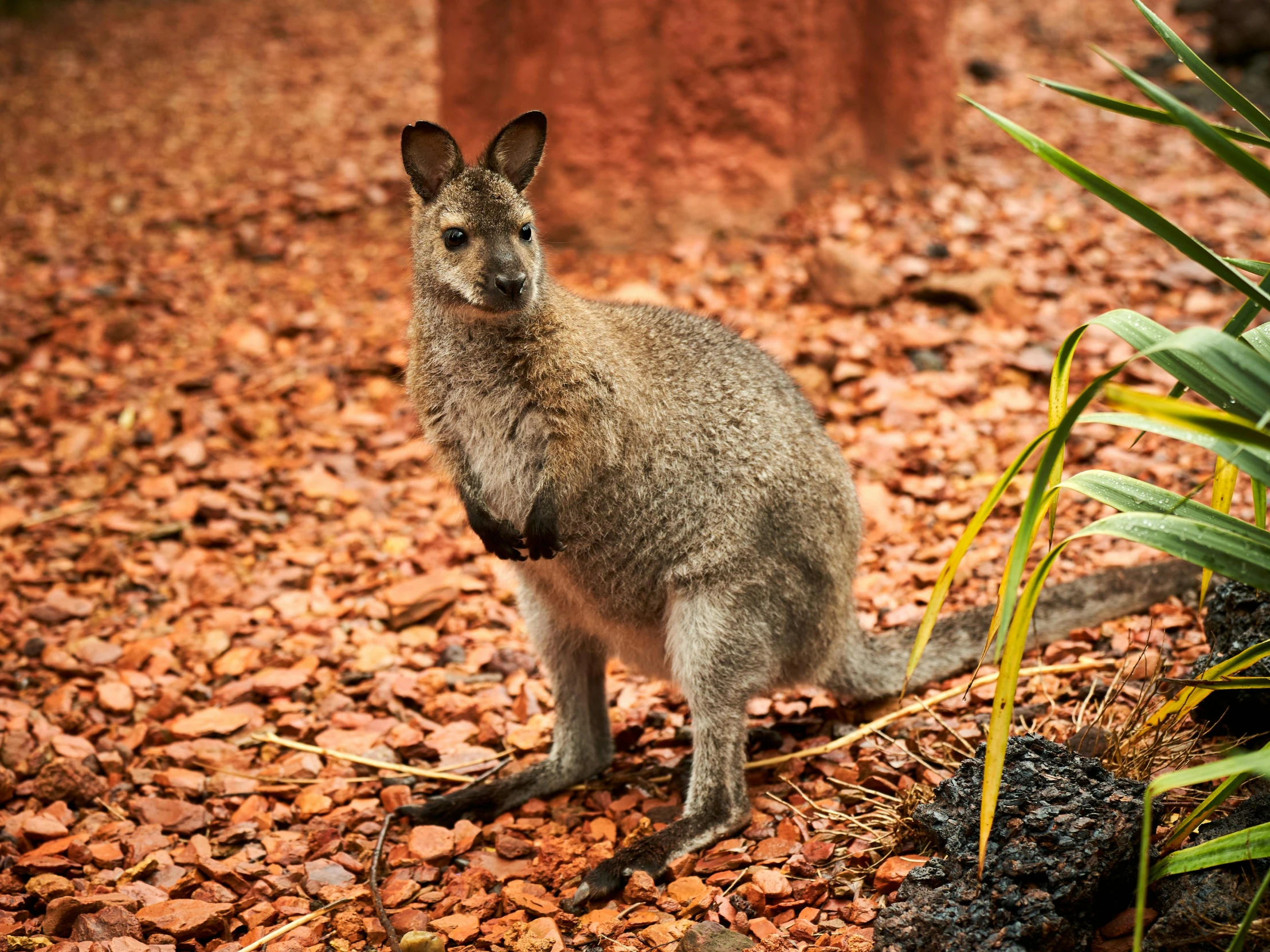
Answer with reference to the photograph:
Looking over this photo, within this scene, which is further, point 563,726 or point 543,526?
point 563,726

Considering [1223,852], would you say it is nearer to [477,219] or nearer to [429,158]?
[477,219]

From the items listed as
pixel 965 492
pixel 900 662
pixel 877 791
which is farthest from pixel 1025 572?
pixel 877 791

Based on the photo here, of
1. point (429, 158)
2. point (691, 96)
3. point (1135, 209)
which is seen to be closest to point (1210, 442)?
point (1135, 209)

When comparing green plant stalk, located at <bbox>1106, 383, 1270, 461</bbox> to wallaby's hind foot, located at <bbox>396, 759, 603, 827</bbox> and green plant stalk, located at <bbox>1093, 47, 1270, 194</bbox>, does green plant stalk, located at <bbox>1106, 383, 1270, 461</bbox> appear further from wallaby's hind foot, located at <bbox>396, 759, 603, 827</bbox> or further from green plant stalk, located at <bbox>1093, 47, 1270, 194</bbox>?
wallaby's hind foot, located at <bbox>396, 759, 603, 827</bbox>

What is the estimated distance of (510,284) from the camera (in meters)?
3.24

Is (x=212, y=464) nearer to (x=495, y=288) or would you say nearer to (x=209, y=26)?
(x=495, y=288)

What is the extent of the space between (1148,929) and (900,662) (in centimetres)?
141

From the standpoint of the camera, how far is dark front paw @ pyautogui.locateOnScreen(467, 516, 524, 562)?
136 inches

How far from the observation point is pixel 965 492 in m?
5.01

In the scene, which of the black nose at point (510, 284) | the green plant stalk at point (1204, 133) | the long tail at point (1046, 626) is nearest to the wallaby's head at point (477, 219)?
the black nose at point (510, 284)

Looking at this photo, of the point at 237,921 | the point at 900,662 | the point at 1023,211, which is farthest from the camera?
the point at 1023,211

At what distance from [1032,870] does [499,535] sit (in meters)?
1.72

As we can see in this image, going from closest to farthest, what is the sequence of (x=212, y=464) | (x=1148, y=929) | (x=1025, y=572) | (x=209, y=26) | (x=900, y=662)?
(x=1148, y=929) → (x=900, y=662) → (x=1025, y=572) → (x=212, y=464) → (x=209, y=26)

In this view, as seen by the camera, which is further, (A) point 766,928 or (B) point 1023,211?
(B) point 1023,211
